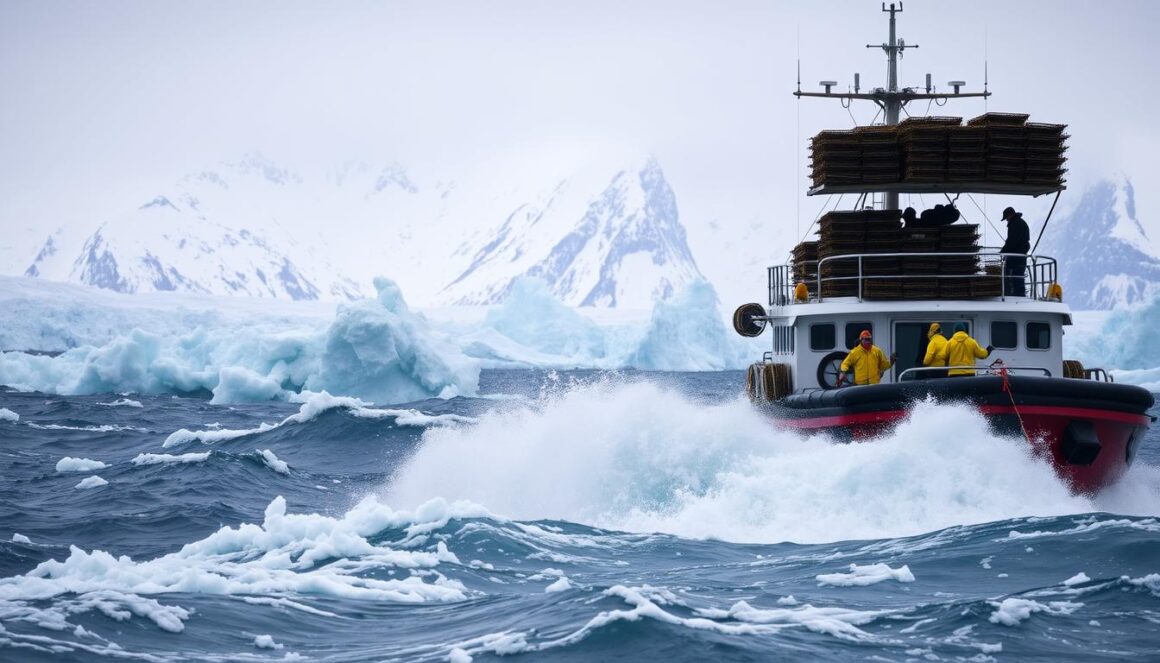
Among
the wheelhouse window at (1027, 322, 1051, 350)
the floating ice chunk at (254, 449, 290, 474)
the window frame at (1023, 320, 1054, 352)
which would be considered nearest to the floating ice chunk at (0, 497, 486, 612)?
Result: the floating ice chunk at (254, 449, 290, 474)

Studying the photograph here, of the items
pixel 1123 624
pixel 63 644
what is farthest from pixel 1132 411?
pixel 63 644

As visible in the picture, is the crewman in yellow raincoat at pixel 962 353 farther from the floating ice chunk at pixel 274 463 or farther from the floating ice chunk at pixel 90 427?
the floating ice chunk at pixel 90 427

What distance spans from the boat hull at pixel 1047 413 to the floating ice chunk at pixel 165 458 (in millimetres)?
10574

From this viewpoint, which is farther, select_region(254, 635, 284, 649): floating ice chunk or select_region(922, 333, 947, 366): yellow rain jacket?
select_region(922, 333, 947, 366): yellow rain jacket

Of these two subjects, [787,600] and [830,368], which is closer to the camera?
[787,600]


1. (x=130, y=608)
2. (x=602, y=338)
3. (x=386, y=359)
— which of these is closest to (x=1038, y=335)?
(x=130, y=608)

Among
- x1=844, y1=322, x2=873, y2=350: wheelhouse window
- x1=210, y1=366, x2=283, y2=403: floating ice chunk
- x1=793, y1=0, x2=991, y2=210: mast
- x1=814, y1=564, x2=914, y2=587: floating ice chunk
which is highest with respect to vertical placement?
x1=793, y1=0, x2=991, y2=210: mast

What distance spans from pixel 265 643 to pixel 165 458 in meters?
12.9

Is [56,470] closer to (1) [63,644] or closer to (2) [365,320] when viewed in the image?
(1) [63,644]

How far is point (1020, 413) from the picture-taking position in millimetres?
13867

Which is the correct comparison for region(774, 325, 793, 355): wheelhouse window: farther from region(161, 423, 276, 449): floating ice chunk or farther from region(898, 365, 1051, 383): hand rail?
region(161, 423, 276, 449): floating ice chunk

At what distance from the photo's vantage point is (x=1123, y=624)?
9.06m

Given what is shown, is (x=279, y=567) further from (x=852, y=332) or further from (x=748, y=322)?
(x=748, y=322)

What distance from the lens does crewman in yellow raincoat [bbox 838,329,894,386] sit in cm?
1537
